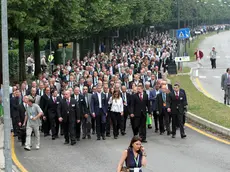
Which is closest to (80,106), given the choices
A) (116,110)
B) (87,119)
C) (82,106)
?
(82,106)

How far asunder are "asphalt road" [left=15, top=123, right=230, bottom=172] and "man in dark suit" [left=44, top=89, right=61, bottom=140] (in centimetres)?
33

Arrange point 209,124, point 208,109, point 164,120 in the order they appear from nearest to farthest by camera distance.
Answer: point 164,120 < point 209,124 < point 208,109

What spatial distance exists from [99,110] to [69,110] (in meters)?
1.13

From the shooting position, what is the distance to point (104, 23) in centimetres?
4934

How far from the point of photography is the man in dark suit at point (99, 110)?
64.6ft

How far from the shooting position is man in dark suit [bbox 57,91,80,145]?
746 inches

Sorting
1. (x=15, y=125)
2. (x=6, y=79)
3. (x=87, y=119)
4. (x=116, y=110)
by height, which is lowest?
(x=15, y=125)

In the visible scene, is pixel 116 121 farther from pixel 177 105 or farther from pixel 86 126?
pixel 177 105

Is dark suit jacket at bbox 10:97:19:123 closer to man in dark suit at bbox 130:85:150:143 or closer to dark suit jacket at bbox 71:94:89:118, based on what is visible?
dark suit jacket at bbox 71:94:89:118

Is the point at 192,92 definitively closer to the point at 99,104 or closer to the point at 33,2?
the point at 33,2

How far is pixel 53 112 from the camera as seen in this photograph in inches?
796

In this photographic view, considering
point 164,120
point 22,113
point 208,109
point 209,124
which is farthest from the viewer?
point 208,109

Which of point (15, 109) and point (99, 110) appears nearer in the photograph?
point (99, 110)

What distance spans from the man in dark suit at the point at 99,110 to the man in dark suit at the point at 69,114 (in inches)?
30.8
